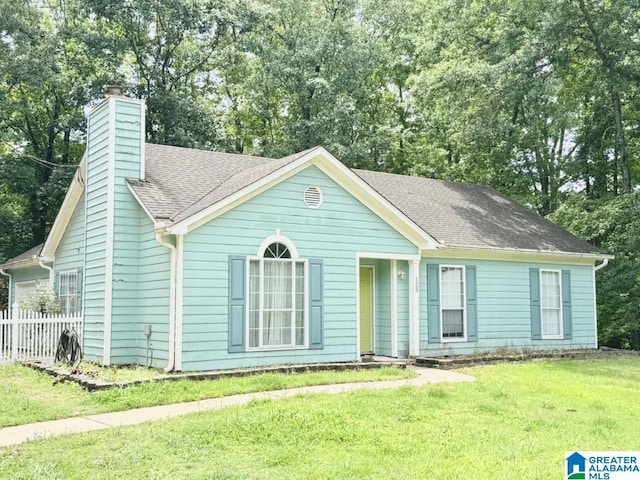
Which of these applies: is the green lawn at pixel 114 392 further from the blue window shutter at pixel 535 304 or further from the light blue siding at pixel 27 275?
the light blue siding at pixel 27 275

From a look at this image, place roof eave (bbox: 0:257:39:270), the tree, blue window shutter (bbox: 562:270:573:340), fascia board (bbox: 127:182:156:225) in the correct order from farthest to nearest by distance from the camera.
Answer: the tree, roof eave (bbox: 0:257:39:270), blue window shutter (bbox: 562:270:573:340), fascia board (bbox: 127:182:156:225)

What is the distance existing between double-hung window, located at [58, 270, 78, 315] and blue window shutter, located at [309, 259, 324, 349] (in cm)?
593

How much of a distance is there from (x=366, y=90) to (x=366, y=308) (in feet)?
57.5

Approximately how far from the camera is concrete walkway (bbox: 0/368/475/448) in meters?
7.60

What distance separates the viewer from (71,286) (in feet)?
52.5

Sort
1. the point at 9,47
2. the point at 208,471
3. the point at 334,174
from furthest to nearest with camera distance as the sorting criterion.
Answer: the point at 9,47 < the point at 334,174 < the point at 208,471

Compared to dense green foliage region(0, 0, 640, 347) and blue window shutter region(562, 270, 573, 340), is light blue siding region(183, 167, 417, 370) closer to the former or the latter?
blue window shutter region(562, 270, 573, 340)

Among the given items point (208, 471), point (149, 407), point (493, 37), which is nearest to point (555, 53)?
point (493, 37)

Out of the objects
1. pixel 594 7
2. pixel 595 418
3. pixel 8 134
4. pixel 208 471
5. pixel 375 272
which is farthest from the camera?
pixel 8 134

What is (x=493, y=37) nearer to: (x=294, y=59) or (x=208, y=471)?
(x=294, y=59)

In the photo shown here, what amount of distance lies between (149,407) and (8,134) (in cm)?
2114

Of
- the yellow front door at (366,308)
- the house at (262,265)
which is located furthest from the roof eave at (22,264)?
the yellow front door at (366,308)

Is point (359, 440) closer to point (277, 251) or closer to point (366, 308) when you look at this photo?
point (277, 251)

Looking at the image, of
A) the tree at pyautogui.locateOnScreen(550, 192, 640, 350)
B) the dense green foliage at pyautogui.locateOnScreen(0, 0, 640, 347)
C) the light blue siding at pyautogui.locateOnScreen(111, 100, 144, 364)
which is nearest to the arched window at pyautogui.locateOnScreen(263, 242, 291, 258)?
the light blue siding at pyautogui.locateOnScreen(111, 100, 144, 364)
